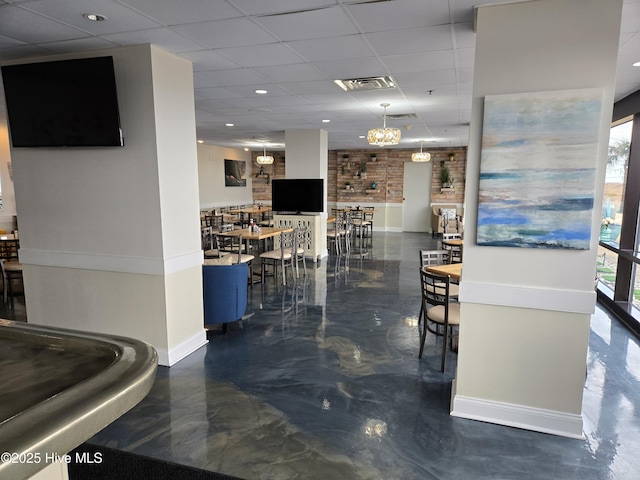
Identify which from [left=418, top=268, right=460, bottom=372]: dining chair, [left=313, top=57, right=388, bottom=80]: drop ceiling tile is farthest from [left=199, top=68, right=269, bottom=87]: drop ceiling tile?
[left=418, top=268, right=460, bottom=372]: dining chair

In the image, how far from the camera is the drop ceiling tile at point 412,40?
9.23 feet

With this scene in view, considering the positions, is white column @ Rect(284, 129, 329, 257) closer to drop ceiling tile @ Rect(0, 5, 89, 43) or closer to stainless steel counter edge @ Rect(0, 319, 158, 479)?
drop ceiling tile @ Rect(0, 5, 89, 43)

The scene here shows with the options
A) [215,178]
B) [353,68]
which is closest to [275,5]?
[353,68]

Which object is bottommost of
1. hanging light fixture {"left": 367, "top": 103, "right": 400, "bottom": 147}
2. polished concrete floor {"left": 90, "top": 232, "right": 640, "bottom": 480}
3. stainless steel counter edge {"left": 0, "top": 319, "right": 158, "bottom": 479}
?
polished concrete floor {"left": 90, "top": 232, "right": 640, "bottom": 480}

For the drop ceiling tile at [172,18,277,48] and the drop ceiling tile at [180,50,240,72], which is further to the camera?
Result: the drop ceiling tile at [180,50,240,72]

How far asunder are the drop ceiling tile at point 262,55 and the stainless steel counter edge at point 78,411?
8.84ft

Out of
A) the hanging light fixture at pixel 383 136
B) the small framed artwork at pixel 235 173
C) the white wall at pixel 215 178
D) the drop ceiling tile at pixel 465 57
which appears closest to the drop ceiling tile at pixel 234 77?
the drop ceiling tile at pixel 465 57

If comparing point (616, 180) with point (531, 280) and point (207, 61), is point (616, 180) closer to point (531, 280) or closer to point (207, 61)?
point (531, 280)

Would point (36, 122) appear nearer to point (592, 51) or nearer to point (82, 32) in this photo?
point (82, 32)

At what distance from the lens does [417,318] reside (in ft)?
15.3

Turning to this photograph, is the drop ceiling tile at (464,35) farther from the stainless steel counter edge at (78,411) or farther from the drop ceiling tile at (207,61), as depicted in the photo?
the stainless steel counter edge at (78,411)

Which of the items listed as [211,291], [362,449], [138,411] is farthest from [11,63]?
[362,449]

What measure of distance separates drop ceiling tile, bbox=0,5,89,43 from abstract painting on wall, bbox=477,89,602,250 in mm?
2858

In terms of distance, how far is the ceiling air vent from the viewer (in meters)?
4.15
